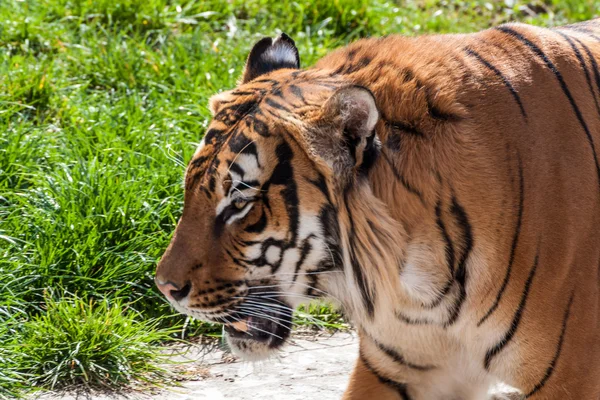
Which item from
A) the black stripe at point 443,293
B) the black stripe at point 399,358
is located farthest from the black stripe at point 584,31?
the black stripe at point 399,358

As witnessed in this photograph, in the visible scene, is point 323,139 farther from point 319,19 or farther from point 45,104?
point 319,19

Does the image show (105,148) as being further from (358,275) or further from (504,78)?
(504,78)

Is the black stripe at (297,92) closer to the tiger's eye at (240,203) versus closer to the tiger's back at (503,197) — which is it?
the tiger's back at (503,197)

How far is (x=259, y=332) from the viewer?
2.81 meters

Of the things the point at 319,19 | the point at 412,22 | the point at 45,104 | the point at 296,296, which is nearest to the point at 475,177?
the point at 296,296

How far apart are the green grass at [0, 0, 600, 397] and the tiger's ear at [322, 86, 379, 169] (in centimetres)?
128

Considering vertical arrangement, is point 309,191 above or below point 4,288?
above

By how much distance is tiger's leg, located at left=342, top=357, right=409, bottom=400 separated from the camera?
2.95 m

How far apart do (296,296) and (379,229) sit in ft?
1.15

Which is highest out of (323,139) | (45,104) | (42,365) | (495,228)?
(323,139)

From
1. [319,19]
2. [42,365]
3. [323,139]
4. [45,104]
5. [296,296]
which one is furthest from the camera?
[319,19]

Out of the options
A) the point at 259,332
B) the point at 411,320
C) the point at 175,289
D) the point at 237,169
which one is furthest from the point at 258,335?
the point at 237,169

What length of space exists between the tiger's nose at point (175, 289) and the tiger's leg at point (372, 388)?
66cm

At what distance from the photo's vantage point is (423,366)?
9.48 feet
